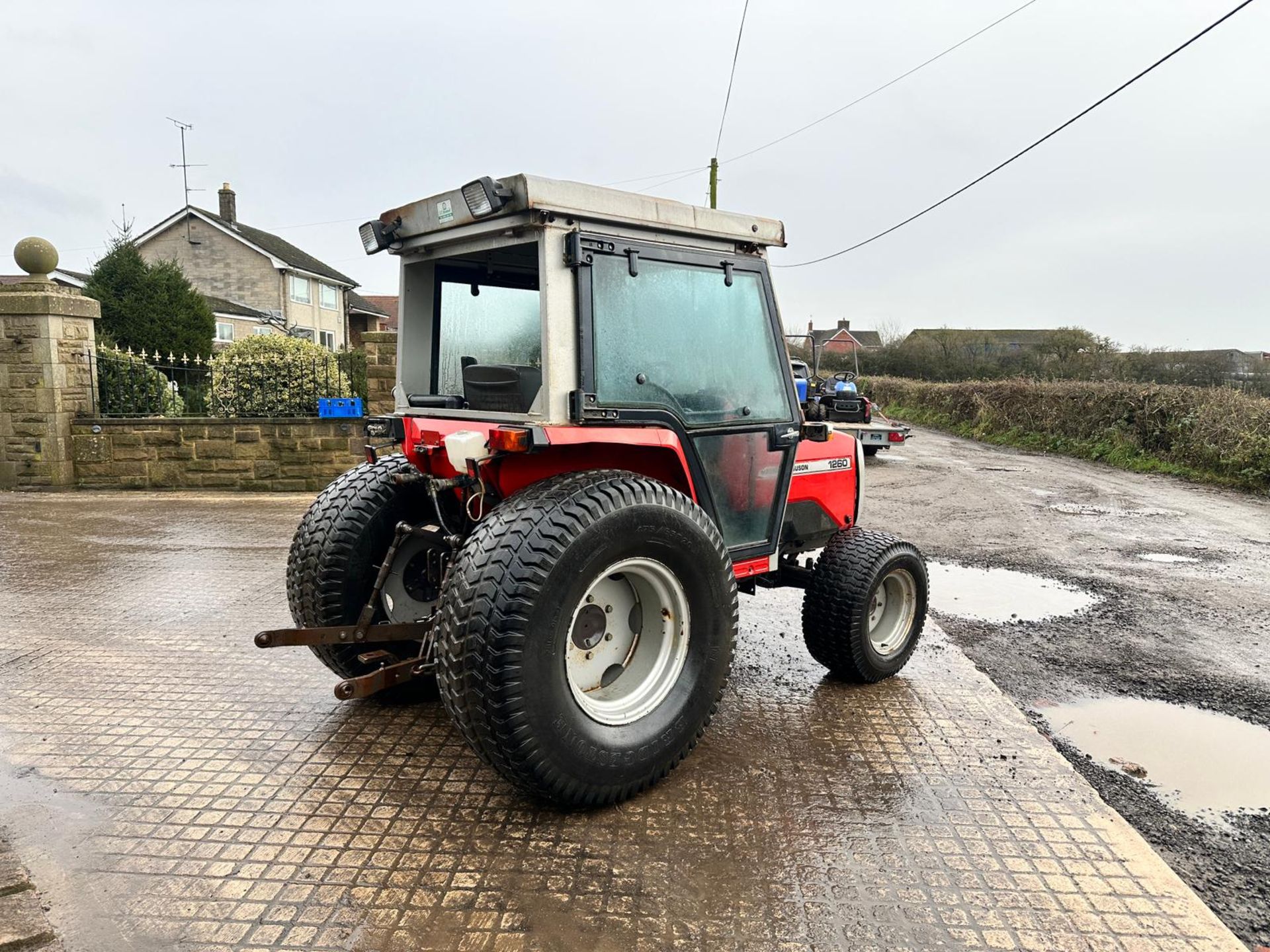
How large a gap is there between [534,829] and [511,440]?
4.28ft

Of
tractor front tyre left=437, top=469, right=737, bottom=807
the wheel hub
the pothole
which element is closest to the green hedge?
the pothole

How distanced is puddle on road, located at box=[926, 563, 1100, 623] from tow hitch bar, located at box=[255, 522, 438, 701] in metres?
4.15

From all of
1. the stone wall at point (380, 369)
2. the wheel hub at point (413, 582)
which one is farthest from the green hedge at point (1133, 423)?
the wheel hub at point (413, 582)

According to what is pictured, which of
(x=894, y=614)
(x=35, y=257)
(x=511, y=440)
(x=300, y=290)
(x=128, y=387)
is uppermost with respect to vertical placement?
(x=300, y=290)

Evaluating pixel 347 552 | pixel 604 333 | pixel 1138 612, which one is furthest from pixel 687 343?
pixel 1138 612

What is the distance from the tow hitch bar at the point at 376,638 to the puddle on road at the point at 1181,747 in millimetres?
3019

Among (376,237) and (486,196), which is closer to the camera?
(486,196)

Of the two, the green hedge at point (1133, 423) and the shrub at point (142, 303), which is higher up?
the shrub at point (142, 303)

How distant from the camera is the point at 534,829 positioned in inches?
112

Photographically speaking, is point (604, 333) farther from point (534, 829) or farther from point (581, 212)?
point (534, 829)

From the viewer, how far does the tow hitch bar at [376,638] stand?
2.95 m

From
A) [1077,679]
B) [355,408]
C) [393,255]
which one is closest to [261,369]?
[355,408]

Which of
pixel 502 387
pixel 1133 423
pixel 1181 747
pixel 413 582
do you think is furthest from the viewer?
pixel 1133 423

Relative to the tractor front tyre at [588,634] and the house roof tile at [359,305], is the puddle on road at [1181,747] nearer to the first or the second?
the tractor front tyre at [588,634]
